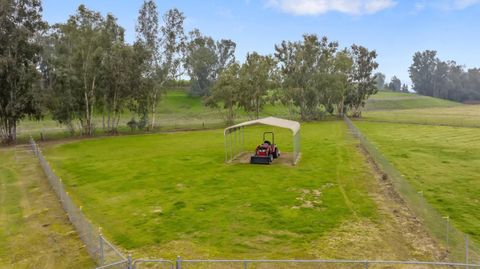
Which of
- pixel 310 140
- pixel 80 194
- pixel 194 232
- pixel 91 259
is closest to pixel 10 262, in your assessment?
pixel 91 259

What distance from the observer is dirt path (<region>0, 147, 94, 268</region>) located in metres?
12.0

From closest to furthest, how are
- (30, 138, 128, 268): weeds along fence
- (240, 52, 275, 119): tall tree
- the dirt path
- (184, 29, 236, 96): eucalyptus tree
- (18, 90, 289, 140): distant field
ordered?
(30, 138, 128, 268): weeds along fence, the dirt path, (240, 52, 275, 119): tall tree, (18, 90, 289, 140): distant field, (184, 29, 236, 96): eucalyptus tree

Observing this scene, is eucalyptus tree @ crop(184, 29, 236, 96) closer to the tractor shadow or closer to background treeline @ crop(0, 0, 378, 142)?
background treeline @ crop(0, 0, 378, 142)

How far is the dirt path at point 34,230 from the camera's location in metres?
12.0

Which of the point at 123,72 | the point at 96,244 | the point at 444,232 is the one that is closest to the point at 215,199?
the point at 96,244

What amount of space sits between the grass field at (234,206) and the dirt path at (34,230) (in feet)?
4.33

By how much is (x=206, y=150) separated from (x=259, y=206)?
53.3 feet

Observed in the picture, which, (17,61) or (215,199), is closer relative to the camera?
(215,199)

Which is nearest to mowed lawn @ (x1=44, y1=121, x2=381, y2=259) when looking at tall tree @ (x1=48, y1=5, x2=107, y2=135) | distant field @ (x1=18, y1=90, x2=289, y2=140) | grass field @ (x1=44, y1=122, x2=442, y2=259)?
grass field @ (x1=44, y1=122, x2=442, y2=259)

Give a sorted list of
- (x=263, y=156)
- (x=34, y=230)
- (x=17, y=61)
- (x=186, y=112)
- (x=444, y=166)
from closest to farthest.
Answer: (x=34, y=230) → (x=444, y=166) → (x=263, y=156) → (x=17, y=61) → (x=186, y=112)

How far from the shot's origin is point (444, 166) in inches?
971

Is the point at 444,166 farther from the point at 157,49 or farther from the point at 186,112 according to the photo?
the point at 186,112

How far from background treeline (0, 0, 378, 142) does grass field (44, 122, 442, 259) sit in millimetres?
14059

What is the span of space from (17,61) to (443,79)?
15802 centimetres
